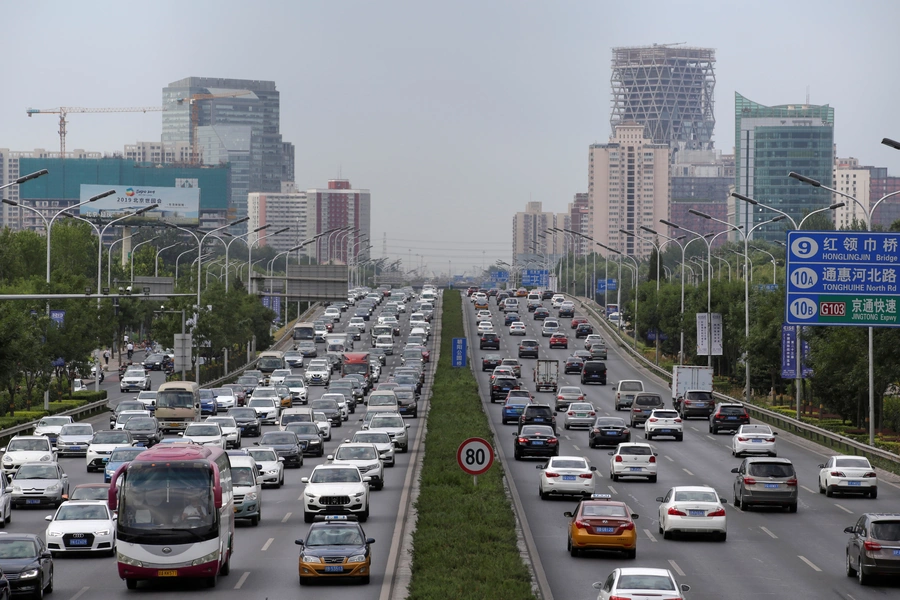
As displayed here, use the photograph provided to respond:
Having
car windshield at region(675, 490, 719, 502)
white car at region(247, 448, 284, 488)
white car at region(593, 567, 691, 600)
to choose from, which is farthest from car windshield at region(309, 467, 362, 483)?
white car at region(593, 567, 691, 600)

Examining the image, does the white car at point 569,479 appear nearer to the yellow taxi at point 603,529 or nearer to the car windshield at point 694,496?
the car windshield at point 694,496

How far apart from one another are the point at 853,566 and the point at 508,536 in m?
6.71

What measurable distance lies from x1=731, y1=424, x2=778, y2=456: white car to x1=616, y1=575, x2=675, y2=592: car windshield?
3311 cm

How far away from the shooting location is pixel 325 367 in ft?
312

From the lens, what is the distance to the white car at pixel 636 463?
42688 mm

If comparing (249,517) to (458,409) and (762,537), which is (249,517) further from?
(458,409)

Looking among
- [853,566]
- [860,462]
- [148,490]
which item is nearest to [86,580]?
[148,490]

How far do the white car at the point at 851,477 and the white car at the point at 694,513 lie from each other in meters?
10.4

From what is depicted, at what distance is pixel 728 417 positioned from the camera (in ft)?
205

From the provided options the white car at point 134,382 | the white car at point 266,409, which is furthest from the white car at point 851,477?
the white car at point 134,382

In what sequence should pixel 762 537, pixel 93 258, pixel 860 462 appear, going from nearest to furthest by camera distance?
pixel 762 537
pixel 860 462
pixel 93 258

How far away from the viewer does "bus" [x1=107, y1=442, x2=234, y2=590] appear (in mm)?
23938

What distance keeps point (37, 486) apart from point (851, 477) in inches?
910

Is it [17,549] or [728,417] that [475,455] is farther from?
[728,417]
